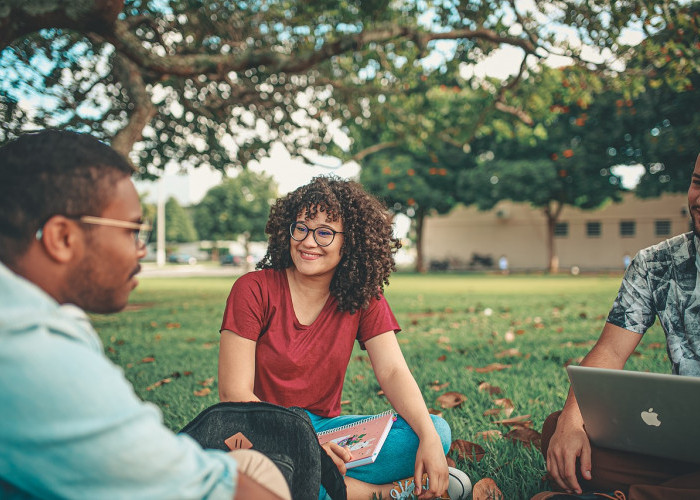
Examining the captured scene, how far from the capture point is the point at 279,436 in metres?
1.79

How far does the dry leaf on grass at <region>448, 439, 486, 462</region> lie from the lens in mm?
2793

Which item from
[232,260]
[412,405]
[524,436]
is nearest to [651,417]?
[412,405]

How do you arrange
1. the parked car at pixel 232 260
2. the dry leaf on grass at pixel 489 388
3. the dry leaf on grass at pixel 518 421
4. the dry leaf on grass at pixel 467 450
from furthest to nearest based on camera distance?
1. the parked car at pixel 232 260
2. the dry leaf on grass at pixel 489 388
3. the dry leaf on grass at pixel 518 421
4. the dry leaf on grass at pixel 467 450

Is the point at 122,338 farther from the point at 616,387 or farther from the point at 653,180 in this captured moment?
the point at 653,180

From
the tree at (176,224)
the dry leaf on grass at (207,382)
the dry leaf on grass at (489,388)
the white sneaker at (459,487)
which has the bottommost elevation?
the dry leaf on grass at (207,382)

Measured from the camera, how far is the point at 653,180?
76.9ft

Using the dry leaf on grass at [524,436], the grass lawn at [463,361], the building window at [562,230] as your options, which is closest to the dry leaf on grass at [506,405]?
the grass lawn at [463,361]

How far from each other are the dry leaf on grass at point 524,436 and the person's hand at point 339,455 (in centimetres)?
141

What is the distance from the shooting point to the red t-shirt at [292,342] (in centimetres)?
244

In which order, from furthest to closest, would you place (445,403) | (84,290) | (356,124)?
1. (356,124)
2. (445,403)
3. (84,290)

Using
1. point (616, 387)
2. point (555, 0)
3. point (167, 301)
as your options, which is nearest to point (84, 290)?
point (616, 387)

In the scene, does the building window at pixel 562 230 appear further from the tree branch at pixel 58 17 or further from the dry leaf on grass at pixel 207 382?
the tree branch at pixel 58 17

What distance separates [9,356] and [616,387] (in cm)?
185

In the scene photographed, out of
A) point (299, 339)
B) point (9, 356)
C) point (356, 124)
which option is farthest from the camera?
point (356, 124)
